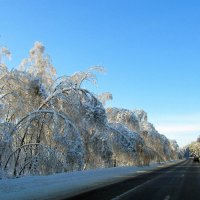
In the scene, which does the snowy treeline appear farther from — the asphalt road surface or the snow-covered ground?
the asphalt road surface

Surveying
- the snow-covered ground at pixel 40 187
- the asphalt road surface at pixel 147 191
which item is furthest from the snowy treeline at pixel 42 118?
the asphalt road surface at pixel 147 191

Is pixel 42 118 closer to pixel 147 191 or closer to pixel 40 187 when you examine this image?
pixel 40 187

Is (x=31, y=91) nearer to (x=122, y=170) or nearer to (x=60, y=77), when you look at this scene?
(x=60, y=77)

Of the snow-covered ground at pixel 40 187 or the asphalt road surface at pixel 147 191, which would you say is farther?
the asphalt road surface at pixel 147 191

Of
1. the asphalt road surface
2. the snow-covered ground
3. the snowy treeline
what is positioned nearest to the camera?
the snow-covered ground

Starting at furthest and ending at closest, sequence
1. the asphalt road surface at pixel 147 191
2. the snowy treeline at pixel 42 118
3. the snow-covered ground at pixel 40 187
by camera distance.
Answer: the snowy treeline at pixel 42 118 < the asphalt road surface at pixel 147 191 < the snow-covered ground at pixel 40 187

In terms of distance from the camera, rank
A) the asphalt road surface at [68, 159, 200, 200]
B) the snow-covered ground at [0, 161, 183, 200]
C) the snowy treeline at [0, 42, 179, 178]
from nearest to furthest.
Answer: the snow-covered ground at [0, 161, 183, 200]
the asphalt road surface at [68, 159, 200, 200]
the snowy treeline at [0, 42, 179, 178]

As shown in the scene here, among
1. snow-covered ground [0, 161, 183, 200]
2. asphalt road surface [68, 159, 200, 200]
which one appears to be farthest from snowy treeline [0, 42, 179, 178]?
asphalt road surface [68, 159, 200, 200]

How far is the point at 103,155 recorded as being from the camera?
38.2 metres

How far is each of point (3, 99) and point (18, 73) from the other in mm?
1857

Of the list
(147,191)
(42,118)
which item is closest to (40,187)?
(147,191)

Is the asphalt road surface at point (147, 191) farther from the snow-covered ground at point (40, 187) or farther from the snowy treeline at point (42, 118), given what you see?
the snowy treeline at point (42, 118)

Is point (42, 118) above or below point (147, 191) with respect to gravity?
above

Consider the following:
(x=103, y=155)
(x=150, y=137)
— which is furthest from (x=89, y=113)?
(x=150, y=137)
